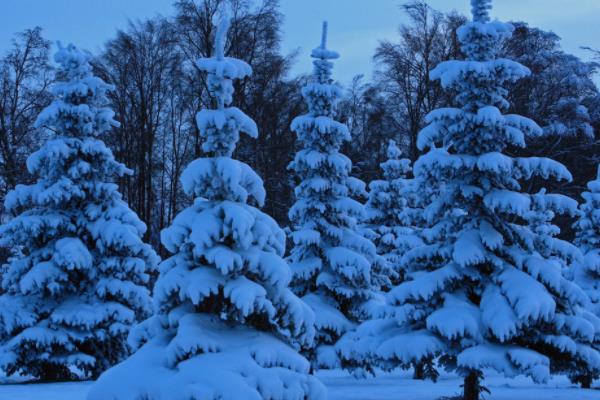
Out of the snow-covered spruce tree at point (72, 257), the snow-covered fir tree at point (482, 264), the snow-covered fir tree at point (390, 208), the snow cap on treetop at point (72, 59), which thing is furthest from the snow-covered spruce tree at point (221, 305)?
the snow-covered fir tree at point (390, 208)

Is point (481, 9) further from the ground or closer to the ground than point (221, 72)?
further from the ground

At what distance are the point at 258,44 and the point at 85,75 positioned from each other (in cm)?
1365

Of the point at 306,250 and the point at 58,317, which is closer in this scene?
the point at 58,317

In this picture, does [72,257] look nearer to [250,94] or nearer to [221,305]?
[221,305]

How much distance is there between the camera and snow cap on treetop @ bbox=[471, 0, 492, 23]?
545 inches

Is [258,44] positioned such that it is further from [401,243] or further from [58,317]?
[58,317]

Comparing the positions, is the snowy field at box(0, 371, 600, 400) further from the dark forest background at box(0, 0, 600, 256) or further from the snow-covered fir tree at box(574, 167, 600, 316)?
the dark forest background at box(0, 0, 600, 256)

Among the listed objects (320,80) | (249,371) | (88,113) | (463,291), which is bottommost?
(249,371)

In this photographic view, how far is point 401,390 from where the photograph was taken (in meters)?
17.2

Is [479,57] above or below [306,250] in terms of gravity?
above

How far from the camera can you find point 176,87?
32.5 meters

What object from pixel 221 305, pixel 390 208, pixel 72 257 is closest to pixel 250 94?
pixel 390 208

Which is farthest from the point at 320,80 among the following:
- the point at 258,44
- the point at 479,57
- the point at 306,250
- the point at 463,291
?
the point at 258,44

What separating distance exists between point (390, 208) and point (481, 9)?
38.5ft
